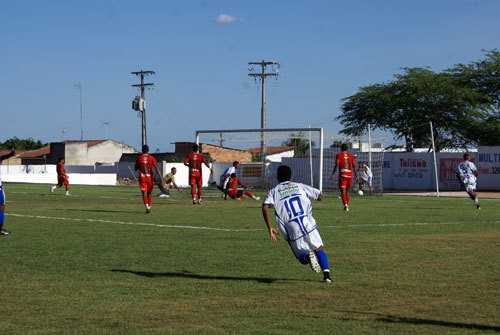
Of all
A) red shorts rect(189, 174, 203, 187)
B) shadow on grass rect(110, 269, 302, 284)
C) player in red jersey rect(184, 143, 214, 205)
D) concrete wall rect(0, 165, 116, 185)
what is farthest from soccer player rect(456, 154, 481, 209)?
concrete wall rect(0, 165, 116, 185)

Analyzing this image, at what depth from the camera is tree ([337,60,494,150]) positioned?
178 feet

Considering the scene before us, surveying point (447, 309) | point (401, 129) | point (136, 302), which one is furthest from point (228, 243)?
point (401, 129)

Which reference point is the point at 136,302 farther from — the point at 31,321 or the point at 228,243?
the point at 228,243

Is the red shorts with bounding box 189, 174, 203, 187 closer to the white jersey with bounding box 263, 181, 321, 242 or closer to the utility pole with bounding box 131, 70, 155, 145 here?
the white jersey with bounding box 263, 181, 321, 242

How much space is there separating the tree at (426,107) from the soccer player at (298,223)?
44647mm

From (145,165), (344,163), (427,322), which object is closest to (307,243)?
(427,322)

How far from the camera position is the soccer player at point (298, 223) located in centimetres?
883

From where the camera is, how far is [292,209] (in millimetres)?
8891

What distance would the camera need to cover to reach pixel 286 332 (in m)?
6.13

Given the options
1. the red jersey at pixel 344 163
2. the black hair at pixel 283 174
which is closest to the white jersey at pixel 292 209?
the black hair at pixel 283 174

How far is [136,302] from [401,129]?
50976 mm

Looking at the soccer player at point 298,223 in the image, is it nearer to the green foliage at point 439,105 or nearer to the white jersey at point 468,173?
the white jersey at point 468,173

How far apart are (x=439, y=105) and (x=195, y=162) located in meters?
35.5

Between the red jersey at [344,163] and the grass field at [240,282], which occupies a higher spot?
the red jersey at [344,163]
